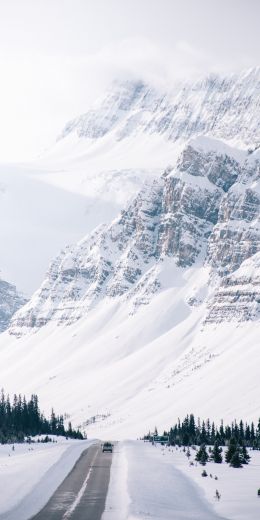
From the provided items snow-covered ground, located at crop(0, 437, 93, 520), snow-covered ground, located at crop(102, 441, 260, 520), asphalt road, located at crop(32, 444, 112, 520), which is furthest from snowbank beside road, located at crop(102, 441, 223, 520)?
snow-covered ground, located at crop(0, 437, 93, 520)

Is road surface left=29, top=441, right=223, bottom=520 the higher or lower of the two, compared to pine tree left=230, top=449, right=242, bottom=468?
lower

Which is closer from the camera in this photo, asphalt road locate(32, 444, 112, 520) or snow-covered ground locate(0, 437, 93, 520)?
asphalt road locate(32, 444, 112, 520)

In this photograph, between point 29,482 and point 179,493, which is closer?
point 179,493

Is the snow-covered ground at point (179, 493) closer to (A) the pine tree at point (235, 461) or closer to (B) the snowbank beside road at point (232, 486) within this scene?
(B) the snowbank beside road at point (232, 486)

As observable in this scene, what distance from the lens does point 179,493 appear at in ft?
211

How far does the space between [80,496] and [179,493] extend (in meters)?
7.24

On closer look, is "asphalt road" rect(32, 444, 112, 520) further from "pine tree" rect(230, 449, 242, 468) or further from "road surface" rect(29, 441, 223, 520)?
"pine tree" rect(230, 449, 242, 468)

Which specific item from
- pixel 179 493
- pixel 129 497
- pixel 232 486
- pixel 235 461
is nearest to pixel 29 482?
pixel 179 493

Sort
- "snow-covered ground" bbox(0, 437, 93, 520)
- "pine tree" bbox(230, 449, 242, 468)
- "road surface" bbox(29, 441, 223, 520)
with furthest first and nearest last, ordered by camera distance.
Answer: "pine tree" bbox(230, 449, 242, 468)
"snow-covered ground" bbox(0, 437, 93, 520)
"road surface" bbox(29, 441, 223, 520)

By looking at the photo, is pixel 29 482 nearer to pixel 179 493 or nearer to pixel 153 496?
pixel 179 493

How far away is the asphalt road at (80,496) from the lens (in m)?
50.8

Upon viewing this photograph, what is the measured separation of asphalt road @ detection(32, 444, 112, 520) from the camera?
5084 centimetres

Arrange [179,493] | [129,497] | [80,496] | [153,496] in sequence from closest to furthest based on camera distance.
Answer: [129,497]
[80,496]
[153,496]
[179,493]

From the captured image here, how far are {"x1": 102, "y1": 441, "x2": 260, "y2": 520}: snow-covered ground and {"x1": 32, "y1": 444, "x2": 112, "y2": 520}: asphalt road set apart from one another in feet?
2.06
